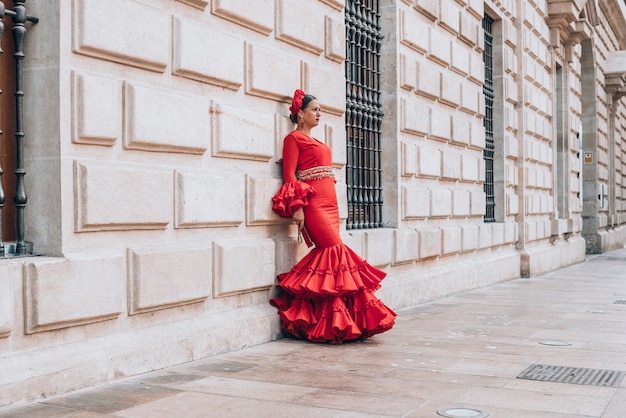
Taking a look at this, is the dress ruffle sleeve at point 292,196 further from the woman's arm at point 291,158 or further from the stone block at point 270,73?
the stone block at point 270,73

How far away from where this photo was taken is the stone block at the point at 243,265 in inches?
267

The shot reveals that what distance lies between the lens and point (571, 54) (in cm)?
2028

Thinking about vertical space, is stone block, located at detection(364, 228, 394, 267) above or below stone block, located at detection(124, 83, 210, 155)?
below

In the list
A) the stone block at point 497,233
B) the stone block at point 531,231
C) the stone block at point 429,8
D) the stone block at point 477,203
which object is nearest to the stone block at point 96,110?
the stone block at point 429,8

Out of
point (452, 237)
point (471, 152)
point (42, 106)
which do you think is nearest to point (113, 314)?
point (42, 106)

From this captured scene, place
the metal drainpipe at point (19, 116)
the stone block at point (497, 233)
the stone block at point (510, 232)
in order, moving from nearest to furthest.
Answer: the metal drainpipe at point (19, 116) < the stone block at point (497, 233) < the stone block at point (510, 232)

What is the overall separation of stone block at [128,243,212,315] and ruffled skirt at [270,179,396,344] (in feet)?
3.41

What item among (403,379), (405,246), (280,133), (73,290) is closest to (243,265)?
(280,133)

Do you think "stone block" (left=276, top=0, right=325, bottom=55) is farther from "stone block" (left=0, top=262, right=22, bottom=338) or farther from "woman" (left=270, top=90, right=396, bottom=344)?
"stone block" (left=0, top=262, right=22, bottom=338)

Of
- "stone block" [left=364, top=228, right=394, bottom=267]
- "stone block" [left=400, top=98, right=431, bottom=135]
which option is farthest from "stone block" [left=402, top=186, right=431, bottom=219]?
"stone block" [left=400, top=98, right=431, bottom=135]

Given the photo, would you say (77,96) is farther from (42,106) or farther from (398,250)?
(398,250)

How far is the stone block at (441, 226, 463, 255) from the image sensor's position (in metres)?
11.9

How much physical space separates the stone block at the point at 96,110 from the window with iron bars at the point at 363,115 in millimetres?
4238

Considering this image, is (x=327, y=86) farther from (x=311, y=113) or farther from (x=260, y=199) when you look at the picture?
(x=260, y=199)
